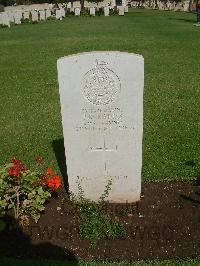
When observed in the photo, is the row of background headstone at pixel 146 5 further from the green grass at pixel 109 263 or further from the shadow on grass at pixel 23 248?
the green grass at pixel 109 263

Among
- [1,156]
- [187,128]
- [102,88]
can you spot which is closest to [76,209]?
[102,88]

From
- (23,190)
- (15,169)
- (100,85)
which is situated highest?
(100,85)

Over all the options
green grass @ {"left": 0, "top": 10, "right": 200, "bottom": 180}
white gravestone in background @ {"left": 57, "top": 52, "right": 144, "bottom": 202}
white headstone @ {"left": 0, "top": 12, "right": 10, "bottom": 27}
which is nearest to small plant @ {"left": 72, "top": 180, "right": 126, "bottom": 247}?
white gravestone in background @ {"left": 57, "top": 52, "right": 144, "bottom": 202}

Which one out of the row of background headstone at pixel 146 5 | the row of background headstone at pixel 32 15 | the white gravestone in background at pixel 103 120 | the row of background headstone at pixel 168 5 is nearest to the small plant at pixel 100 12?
the row of background headstone at pixel 32 15

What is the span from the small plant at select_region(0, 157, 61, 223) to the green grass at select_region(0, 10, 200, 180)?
1.74 metres

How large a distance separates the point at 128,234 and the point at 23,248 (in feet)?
3.77

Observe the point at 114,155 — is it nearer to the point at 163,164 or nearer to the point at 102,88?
the point at 102,88

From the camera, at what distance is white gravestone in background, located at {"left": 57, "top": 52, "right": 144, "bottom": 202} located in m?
4.81

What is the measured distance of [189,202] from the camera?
543cm

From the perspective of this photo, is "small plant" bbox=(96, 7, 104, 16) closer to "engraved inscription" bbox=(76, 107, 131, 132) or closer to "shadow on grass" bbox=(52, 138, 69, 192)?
"shadow on grass" bbox=(52, 138, 69, 192)

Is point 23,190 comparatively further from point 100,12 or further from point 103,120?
point 100,12

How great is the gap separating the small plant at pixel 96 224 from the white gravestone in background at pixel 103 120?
24cm

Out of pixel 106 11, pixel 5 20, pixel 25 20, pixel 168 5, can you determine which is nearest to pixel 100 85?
pixel 5 20

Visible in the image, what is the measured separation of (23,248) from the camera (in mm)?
4699
